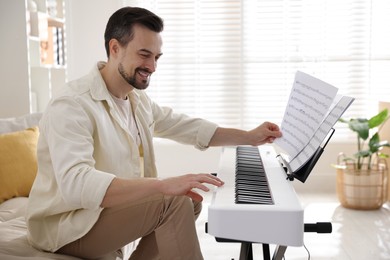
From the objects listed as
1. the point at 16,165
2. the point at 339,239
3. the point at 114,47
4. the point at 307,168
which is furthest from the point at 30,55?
the point at 307,168

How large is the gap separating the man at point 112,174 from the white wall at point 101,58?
105 inches

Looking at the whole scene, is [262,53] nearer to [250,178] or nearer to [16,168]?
[16,168]

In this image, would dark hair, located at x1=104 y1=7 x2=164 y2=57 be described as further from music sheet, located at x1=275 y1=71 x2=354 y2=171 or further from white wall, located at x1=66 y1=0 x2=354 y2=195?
white wall, located at x1=66 y1=0 x2=354 y2=195

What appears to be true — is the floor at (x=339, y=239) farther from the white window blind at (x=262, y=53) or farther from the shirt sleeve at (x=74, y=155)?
the shirt sleeve at (x=74, y=155)

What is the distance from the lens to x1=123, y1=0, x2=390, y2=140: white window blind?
16.4 feet

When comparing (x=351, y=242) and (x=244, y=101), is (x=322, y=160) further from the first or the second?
(x=351, y=242)

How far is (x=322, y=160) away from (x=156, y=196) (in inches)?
132

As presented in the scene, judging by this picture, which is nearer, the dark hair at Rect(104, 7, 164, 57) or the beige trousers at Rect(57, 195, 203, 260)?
the beige trousers at Rect(57, 195, 203, 260)

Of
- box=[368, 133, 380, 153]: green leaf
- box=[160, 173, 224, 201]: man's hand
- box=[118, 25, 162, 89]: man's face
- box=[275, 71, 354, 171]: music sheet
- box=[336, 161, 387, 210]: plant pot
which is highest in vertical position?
box=[118, 25, 162, 89]: man's face

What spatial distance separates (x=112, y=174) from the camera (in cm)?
194

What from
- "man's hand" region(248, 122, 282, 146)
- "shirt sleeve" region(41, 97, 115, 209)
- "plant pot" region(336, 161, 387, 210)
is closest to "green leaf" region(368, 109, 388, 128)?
"plant pot" region(336, 161, 387, 210)

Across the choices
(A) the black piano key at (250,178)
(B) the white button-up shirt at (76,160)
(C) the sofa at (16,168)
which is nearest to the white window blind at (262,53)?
(C) the sofa at (16,168)

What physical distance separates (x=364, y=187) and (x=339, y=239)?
0.75 m

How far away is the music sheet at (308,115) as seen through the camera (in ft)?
6.52
